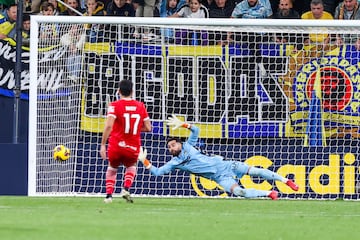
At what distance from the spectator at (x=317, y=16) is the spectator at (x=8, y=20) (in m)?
5.57

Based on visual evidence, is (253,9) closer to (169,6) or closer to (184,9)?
(184,9)

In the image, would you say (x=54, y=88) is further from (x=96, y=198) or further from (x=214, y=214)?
(x=214, y=214)

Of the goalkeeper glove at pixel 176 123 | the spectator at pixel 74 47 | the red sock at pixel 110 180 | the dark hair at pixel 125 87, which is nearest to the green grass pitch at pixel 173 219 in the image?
the red sock at pixel 110 180

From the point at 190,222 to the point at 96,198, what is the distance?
5.98m

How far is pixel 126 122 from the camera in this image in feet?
56.2

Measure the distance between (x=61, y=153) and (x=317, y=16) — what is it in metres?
5.95

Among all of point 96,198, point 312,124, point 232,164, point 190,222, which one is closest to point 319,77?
point 312,124

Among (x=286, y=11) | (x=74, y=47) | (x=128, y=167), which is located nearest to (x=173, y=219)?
(x=128, y=167)

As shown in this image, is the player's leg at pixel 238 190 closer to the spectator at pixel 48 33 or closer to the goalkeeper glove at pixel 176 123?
the goalkeeper glove at pixel 176 123

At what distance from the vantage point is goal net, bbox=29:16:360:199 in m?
20.4

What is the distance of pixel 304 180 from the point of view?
20.7 m

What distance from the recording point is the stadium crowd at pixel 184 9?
71.6ft

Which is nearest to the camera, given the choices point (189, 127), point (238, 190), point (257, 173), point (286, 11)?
point (189, 127)

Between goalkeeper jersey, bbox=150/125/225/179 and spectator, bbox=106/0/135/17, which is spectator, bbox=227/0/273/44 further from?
goalkeeper jersey, bbox=150/125/225/179
